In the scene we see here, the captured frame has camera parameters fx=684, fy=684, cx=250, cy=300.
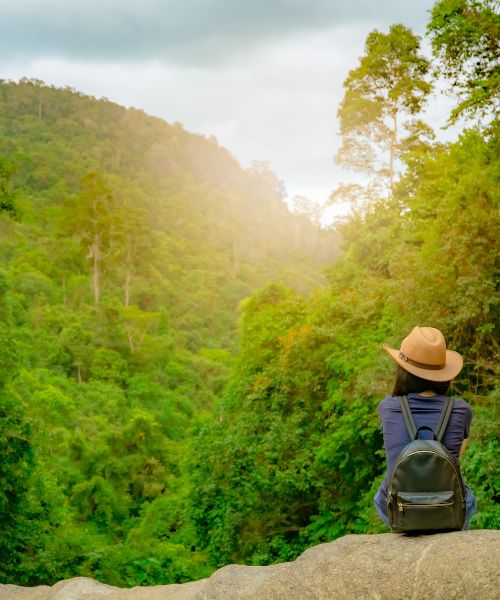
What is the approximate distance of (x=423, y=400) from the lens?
3.42m

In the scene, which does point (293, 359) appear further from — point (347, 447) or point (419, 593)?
point (419, 593)

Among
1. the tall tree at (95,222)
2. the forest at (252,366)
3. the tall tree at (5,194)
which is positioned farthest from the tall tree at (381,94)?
the tall tree at (95,222)

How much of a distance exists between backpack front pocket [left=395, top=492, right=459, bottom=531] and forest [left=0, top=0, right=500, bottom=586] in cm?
465

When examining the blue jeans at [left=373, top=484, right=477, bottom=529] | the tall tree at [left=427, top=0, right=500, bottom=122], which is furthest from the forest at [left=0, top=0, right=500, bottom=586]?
the blue jeans at [left=373, top=484, right=477, bottom=529]

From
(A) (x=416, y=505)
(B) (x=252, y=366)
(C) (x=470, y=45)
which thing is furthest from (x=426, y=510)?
(B) (x=252, y=366)

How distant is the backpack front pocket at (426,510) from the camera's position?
3248mm

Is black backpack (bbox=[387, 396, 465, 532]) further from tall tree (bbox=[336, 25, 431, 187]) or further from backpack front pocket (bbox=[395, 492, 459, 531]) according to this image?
tall tree (bbox=[336, 25, 431, 187])

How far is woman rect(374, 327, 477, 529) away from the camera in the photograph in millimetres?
3363

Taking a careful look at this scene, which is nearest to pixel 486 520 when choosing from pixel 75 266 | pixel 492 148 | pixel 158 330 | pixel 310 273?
pixel 492 148

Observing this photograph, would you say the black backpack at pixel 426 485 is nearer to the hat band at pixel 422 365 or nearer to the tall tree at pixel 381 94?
the hat band at pixel 422 365

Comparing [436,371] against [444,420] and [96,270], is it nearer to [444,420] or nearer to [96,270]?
[444,420]

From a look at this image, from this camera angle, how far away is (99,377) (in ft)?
122

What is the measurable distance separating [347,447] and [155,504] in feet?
44.2

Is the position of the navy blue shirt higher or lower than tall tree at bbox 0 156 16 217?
lower
